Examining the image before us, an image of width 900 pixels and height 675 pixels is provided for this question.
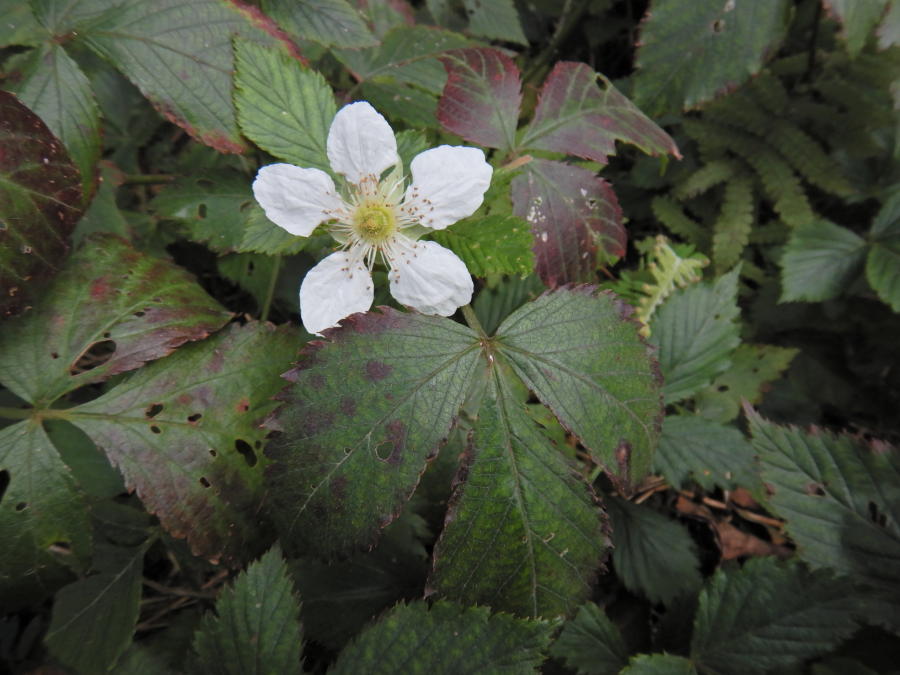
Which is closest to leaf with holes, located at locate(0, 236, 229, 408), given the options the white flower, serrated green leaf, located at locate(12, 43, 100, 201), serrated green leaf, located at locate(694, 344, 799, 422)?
serrated green leaf, located at locate(12, 43, 100, 201)

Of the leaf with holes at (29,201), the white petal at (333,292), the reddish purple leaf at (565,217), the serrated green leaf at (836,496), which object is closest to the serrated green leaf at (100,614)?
the leaf with holes at (29,201)

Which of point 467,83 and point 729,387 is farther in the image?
point 729,387

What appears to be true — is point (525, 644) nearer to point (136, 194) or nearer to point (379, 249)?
point (379, 249)

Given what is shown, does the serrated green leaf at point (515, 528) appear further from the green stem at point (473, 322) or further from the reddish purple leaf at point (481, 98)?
the reddish purple leaf at point (481, 98)

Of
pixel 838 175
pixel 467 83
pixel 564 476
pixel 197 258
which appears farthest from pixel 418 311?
pixel 838 175

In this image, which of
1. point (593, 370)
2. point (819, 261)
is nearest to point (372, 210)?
point (593, 370)
